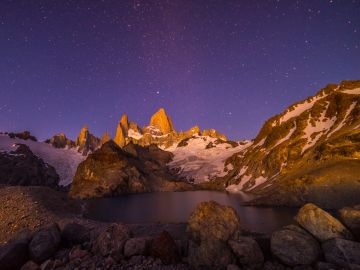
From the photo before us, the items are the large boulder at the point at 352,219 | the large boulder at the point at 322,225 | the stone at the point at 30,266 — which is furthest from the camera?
the large boulder at the point at 352,219

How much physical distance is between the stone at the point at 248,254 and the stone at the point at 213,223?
889mm

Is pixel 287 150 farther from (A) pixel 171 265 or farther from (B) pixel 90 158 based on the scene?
(B) pixel 90 158

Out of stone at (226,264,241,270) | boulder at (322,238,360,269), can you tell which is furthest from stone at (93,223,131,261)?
boulder at (322,238,360,269)

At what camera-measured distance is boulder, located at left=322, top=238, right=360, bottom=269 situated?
1362cm

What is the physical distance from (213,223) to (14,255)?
43.9 ft

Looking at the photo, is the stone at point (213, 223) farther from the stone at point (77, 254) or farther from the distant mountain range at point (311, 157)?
the distant mountain range at point (311, 157)

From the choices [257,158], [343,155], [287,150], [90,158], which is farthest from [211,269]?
[90,158]

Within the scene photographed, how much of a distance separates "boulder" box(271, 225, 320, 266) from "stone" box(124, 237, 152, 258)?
8.80 m

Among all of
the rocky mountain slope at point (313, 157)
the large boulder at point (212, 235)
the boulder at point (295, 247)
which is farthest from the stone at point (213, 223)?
the rocky mountain slope at point (313, 157)

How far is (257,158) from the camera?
113 metres

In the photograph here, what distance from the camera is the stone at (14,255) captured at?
15.6 metres

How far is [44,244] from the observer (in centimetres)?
1731

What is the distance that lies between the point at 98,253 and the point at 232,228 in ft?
31.7

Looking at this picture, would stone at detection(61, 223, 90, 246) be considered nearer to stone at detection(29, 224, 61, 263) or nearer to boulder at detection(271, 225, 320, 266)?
stone at detection(29, 224, 61, 263)
